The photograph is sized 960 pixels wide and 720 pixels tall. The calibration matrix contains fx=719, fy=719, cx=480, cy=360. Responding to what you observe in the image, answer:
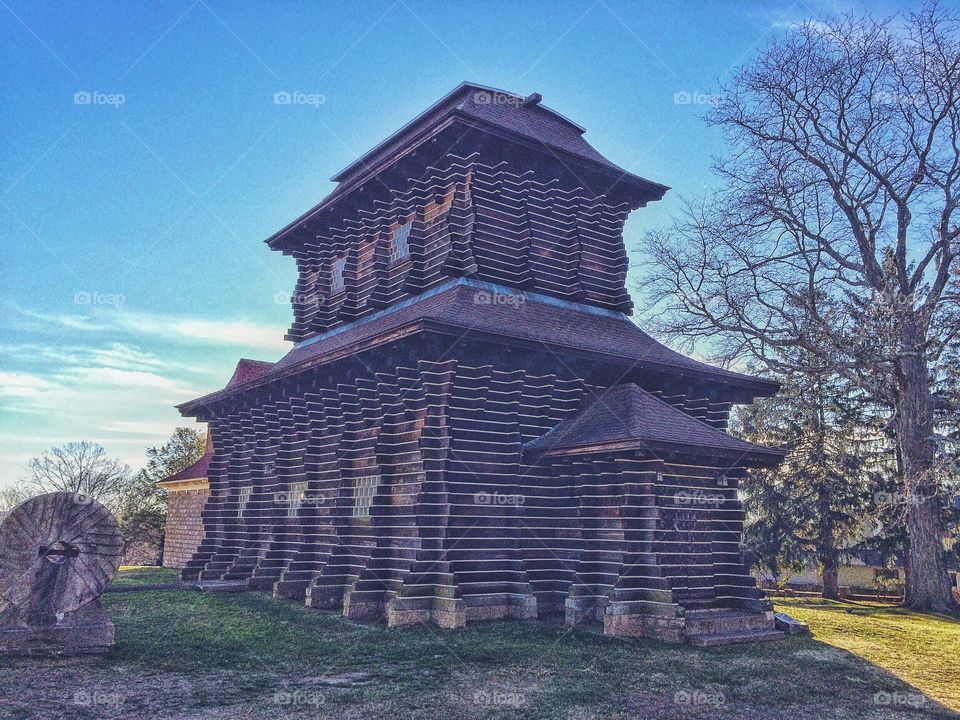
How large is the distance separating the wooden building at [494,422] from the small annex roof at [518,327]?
66 millimetres

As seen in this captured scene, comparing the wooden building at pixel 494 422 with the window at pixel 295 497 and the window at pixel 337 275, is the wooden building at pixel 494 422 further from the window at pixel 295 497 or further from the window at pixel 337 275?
the window at pixel 337 275

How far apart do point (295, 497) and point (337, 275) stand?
6.40m

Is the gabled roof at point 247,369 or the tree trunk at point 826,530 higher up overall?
the gabled roof at point 247,369

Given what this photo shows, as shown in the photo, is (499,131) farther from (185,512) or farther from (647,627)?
(185,512)

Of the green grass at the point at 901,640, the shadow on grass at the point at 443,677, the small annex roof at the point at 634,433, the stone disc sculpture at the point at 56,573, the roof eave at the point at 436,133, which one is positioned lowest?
the green grass at the point at 901,640

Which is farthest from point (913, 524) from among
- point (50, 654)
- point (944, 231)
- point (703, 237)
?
point (50, 654)

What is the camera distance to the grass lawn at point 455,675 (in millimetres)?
7453

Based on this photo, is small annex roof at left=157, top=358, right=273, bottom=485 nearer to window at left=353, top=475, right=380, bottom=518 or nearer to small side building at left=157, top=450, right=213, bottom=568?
small side building at left=157, top=450, right=213, bottom=568

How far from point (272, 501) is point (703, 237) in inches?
559

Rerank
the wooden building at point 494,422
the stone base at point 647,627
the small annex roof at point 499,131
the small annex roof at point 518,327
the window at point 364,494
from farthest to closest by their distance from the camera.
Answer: the small annex roof at point 499,131 < the window at point 364,494 < the small annex roof at point 518,327 < the wooden building at point 494,422 < the stone base at point 647,627

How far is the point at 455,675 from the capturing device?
29.0ft

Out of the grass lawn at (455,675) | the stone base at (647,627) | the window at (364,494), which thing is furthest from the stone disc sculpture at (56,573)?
the stone base at (647,627)

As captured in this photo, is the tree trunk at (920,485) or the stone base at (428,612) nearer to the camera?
the stone base at (428,612)

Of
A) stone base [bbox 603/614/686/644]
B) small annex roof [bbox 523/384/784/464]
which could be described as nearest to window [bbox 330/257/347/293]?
small annex roof [bbox 523/384/784/464]
